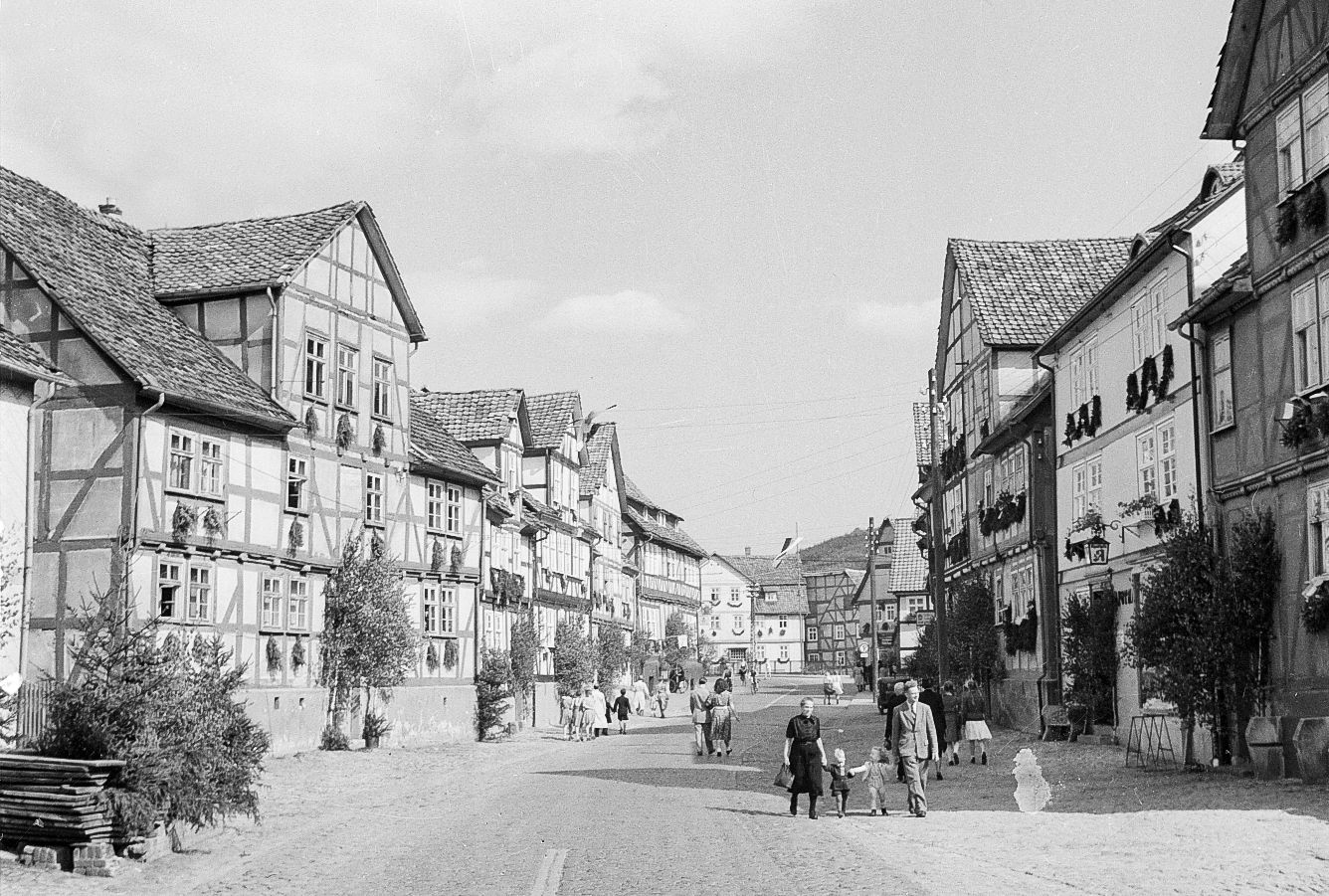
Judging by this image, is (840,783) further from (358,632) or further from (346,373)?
(346,373)

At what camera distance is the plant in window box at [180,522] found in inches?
1139

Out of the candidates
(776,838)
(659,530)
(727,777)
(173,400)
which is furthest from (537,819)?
(659,530)

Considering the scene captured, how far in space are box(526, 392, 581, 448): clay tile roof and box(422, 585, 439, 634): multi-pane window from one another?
62.3 feet

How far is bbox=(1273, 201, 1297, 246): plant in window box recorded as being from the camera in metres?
21.7

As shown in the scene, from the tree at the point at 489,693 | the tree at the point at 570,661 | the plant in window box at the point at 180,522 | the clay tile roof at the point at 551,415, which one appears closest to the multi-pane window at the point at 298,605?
the plant in window box at the point at 180,522

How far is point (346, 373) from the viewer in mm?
35969

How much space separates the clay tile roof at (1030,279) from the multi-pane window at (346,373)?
654 inches

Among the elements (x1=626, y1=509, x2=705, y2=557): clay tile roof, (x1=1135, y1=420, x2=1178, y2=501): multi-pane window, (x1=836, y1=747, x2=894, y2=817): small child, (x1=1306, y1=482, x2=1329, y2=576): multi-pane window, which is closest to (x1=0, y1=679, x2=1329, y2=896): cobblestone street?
(x1=836, y1=747, x2=894, y2=817): small child

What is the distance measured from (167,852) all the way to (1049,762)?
55.4ft

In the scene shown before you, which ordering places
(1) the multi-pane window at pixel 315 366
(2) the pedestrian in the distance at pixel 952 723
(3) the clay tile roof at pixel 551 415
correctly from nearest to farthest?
(2) the pedestrian in the distance at pixel 952 723 < (1) the multi-pane window at pixel 315 366 < (3) the clay tile roof at pixel 551 415

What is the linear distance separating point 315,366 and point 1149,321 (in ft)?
58.7

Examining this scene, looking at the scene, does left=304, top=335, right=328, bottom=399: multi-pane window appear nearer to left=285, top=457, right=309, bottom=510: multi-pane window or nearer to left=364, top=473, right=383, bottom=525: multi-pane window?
left=285, top=457, right=309, bottom=510: multi-pane window

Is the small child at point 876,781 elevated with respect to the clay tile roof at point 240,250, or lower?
lower

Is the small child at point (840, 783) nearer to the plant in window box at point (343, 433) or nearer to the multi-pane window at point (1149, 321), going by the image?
the multi-pane window at point (1149, 321)
